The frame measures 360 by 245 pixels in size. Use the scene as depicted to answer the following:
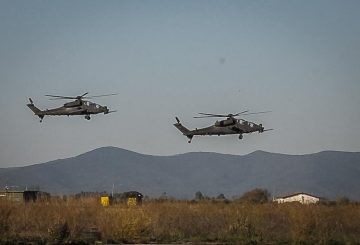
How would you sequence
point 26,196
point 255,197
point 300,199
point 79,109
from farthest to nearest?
point 300,199 → point 255,197 → point 26,196 → point 79,109

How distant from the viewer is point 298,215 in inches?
1533

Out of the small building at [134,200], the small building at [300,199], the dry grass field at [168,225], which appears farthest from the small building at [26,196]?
the small building at [300,199]

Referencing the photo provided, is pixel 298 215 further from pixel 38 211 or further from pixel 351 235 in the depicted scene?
pixel 38 211

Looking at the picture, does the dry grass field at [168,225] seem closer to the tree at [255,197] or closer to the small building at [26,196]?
the small building at [26,196]

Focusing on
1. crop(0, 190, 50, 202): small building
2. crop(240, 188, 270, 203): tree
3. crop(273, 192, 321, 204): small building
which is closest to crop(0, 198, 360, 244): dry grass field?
crop(273, 192, 321, 204): small building

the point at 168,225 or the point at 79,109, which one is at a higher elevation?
the point at 79,109

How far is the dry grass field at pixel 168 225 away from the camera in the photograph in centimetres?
3791

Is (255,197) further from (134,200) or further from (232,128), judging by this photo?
(232,128)

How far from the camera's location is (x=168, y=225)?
143 ft

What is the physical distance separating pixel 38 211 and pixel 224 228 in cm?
1152

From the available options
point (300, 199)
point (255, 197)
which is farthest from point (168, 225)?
point (300, 199)

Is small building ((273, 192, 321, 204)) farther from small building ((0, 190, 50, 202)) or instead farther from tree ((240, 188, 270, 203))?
small building ((0, 190, 50, 202))

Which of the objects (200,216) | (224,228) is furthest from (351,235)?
(200,216)

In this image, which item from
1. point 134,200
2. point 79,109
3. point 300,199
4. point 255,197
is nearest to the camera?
point 79,109
